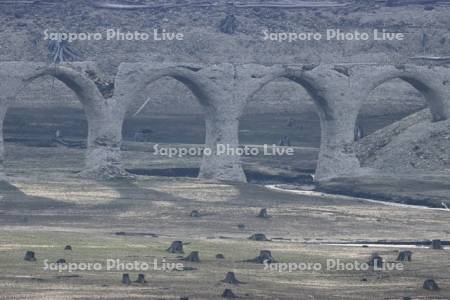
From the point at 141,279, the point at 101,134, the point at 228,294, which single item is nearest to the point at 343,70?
the point at 101,134

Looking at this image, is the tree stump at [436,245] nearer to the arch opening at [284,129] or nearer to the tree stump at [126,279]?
the tree stump at [126,279]

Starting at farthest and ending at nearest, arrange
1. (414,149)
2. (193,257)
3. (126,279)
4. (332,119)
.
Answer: (414,149) < (332,119) < (193,257) < (126,279)

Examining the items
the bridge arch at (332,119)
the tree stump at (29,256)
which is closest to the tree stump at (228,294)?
the tree stump at (29,256)

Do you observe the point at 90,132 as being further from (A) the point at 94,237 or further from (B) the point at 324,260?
(B) the point at 324,260

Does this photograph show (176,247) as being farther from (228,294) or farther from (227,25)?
(227,25)

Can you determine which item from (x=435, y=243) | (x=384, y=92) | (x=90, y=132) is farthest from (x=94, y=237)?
(x=384, y=92)
